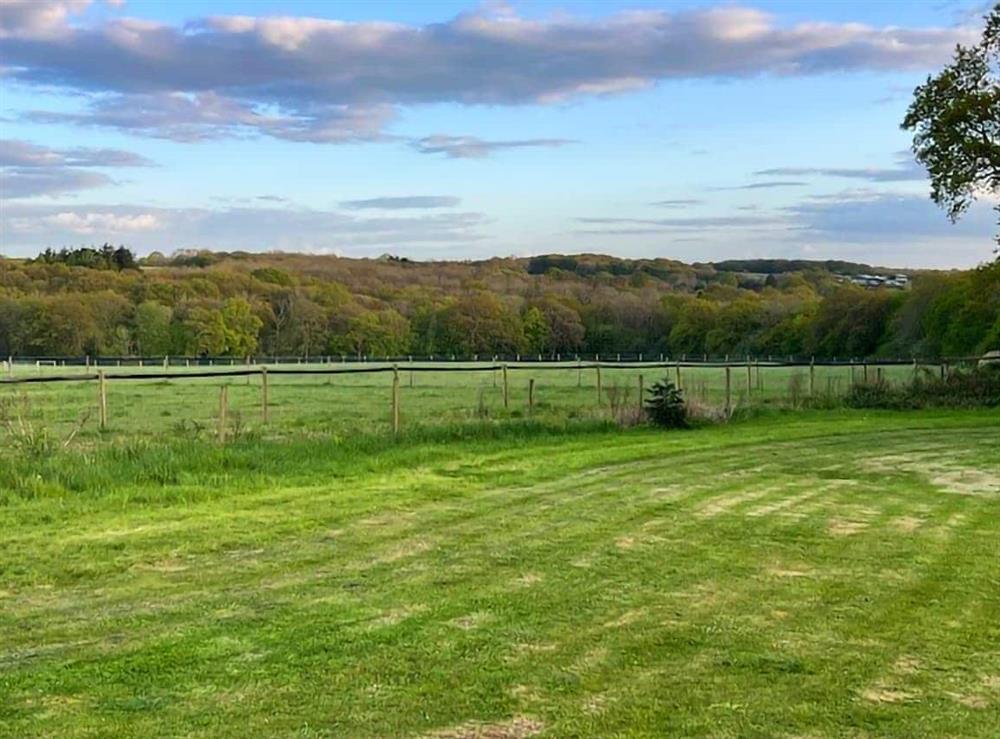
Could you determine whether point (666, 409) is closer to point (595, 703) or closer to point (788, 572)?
point (788, 572)

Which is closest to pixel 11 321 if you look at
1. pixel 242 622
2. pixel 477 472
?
pixel 477 472

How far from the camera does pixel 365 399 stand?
40.0m

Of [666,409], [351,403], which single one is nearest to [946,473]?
[666,409]

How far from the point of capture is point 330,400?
3888 centimetres

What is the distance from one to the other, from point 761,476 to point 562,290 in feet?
353

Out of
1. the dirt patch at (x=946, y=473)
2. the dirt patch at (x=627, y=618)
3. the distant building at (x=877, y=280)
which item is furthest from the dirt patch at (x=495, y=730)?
the distant building at (x=877, y=280)

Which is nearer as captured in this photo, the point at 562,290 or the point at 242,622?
the point at 242,622

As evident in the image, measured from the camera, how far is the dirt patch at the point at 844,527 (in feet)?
31.7

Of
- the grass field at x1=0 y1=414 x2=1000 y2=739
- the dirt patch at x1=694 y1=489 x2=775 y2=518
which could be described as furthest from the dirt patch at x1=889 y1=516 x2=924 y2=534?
the dirt patch at x1=694 y1=489 x2=775 y2=518

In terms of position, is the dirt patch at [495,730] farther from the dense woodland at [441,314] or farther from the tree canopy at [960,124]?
the dense woodland at [441,314]

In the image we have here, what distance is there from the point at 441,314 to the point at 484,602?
316 feet

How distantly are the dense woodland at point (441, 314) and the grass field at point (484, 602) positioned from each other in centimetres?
6016

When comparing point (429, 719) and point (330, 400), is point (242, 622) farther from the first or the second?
point (330, 400)

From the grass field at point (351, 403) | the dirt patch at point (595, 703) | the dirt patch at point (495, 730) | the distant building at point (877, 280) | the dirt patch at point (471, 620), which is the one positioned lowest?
the grass field at point (351, 403)
